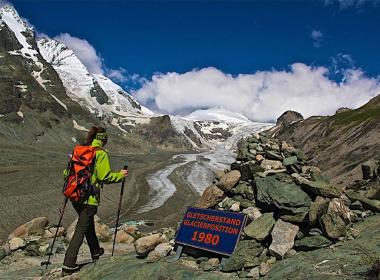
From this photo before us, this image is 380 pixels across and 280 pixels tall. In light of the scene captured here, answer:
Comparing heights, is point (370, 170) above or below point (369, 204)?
above

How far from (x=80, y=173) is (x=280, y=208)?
5.49 metres

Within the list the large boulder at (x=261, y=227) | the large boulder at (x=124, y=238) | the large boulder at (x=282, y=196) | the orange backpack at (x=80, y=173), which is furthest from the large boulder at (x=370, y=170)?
the orange backpack at (x=80, y=173)

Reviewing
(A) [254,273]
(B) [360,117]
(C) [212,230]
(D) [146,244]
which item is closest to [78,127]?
(B) [360,117]

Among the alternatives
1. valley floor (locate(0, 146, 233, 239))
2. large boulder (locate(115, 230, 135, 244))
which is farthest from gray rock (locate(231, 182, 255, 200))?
valley floor (locate(0, 146, 233, 239))

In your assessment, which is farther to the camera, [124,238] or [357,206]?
[124,238]

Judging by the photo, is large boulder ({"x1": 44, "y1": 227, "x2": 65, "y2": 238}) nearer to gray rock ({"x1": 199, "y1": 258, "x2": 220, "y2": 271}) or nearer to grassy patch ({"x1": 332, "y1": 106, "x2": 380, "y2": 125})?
gray rock ({"x1": 199, "y1": 258, "x2": 220, "y2": 271})

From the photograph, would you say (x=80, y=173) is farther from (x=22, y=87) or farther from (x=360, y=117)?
(x=22, y=87)

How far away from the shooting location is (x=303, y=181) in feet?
41.6

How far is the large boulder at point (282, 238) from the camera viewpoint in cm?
1059

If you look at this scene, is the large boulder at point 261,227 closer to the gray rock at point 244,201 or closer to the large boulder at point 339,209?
the large boulder at point 339,209

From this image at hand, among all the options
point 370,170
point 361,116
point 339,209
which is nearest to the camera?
point 339,209

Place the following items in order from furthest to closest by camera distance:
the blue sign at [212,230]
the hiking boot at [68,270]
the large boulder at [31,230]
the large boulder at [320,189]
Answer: the large boulder at [31,230] → the large boulder at [320,189] → the hiking boot at [68,270] → the blue sign at [212,230]

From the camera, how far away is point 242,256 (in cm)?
1086

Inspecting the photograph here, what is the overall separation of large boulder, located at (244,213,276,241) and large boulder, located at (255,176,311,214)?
0.44 m
